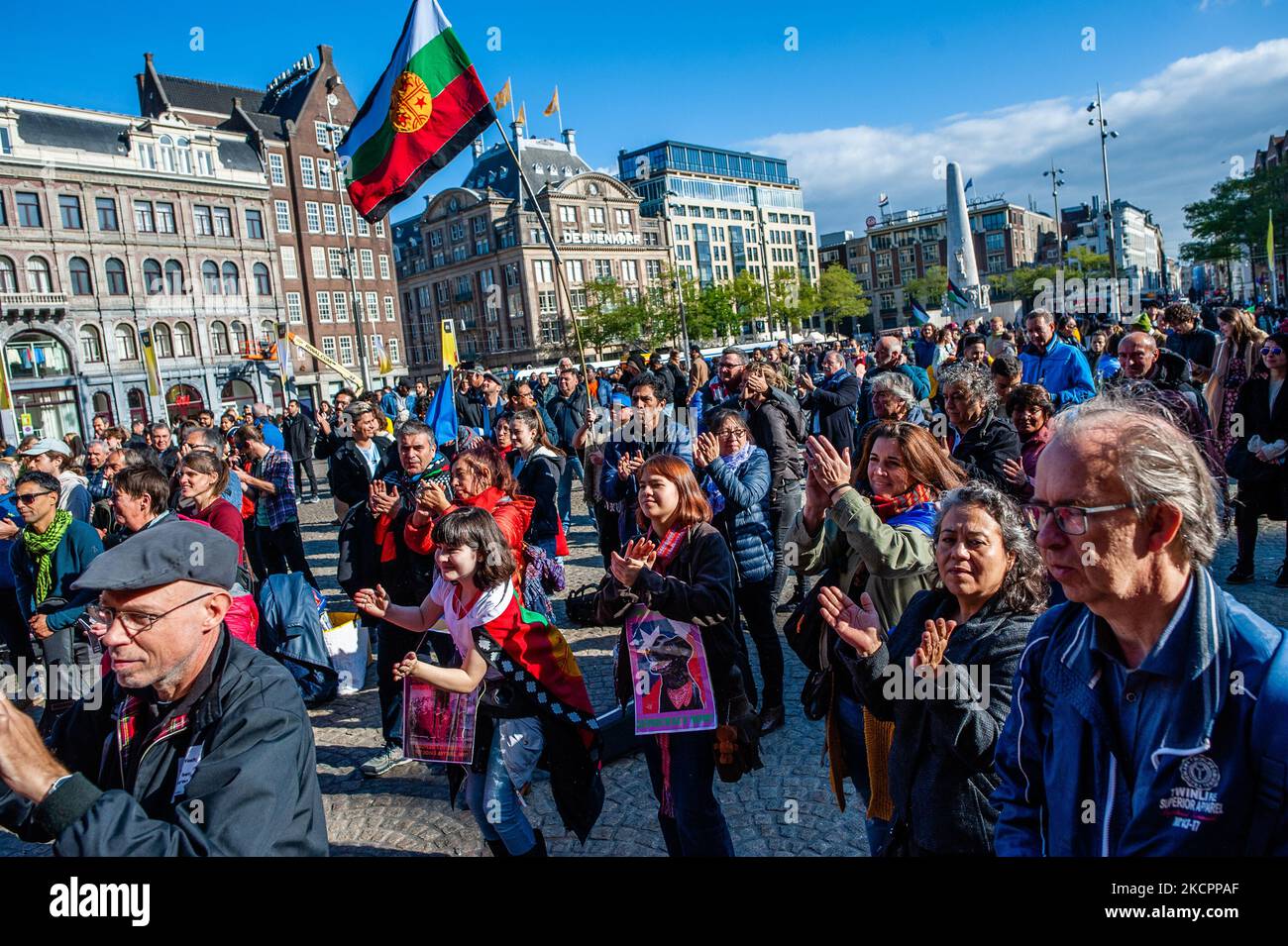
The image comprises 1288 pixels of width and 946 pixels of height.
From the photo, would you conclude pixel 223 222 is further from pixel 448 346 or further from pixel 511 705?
pixel 511 705

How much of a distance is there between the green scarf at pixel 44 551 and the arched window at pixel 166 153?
159 feet

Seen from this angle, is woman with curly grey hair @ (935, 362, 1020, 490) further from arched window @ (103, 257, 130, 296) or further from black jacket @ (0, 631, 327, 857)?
arched window @ (103, 257, 130, 296)

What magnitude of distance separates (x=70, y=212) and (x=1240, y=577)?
5040 cm

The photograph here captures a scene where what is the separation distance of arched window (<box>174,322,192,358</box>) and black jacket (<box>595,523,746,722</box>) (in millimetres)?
49189

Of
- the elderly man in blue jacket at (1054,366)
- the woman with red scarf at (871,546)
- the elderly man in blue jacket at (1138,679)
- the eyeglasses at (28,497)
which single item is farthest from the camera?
the elderly man in blue jacket at (1054,366)

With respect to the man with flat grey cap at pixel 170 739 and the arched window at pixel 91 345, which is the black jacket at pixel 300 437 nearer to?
the man with flat grey cap at pixel 170 739

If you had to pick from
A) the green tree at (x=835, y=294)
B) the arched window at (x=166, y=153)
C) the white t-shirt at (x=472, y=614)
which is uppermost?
the arched window at (x=166, y=153)

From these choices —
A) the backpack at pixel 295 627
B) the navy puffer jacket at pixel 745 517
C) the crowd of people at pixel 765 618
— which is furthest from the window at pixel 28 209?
the navy puffer jacket at pixel 745 517

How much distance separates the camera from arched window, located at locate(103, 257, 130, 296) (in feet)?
142

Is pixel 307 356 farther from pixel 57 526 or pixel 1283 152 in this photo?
pixel 1283 152

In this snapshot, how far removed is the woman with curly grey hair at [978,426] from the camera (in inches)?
187

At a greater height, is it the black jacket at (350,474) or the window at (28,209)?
the window at (28,209)

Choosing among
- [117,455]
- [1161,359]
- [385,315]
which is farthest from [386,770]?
[385,315]
